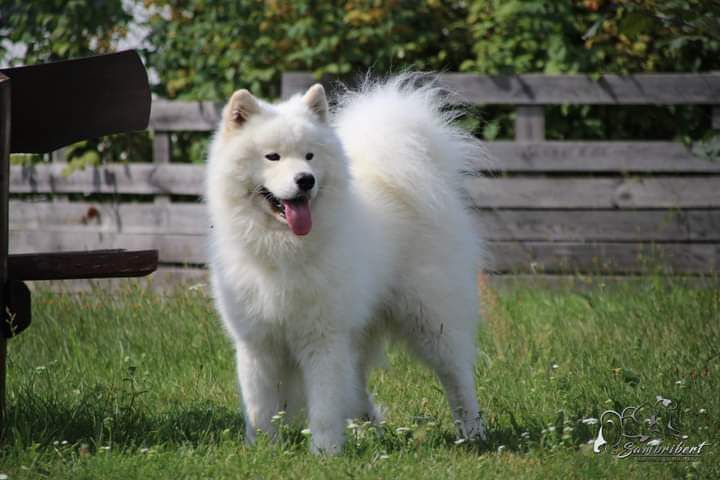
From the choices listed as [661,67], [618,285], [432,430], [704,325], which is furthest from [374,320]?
[661,67]

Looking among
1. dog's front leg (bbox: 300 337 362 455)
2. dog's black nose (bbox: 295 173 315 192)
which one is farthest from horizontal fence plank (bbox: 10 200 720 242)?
dog's black nose (bbox: 295 173 315 192)

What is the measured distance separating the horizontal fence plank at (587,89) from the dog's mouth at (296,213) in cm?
359

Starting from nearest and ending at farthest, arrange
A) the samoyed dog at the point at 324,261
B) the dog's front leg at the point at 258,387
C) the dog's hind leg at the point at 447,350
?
the samoyed dog at the point at 324,261 → the dog's front leg at the point at 258,387 → the dog's hind leg at the point at 447,350

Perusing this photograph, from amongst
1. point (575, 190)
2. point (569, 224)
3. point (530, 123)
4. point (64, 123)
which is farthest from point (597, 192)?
point (64, 123)

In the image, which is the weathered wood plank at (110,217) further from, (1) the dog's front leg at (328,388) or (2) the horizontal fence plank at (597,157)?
(1) the dog's front leg at (328,388)

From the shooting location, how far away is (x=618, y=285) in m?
6.70

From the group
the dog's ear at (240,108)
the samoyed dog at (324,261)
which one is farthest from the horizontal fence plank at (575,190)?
the dog's ear at (240,108)

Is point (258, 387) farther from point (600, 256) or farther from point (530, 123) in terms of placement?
point (530, 123)

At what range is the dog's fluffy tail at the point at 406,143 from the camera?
166 inches

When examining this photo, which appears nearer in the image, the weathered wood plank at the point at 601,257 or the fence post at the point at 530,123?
the weathered wood plank at the point at 601,257

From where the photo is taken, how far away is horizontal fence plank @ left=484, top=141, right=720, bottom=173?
699cm

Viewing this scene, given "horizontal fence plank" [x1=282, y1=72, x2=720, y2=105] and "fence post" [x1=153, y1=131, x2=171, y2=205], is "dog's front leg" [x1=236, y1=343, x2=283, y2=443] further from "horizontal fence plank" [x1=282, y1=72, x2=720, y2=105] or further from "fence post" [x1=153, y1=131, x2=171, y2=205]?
"fence post" [x1=153, y1=131, x2=171, y2=205]

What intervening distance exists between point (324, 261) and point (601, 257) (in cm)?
384

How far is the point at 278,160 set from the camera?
3656 millimetres
